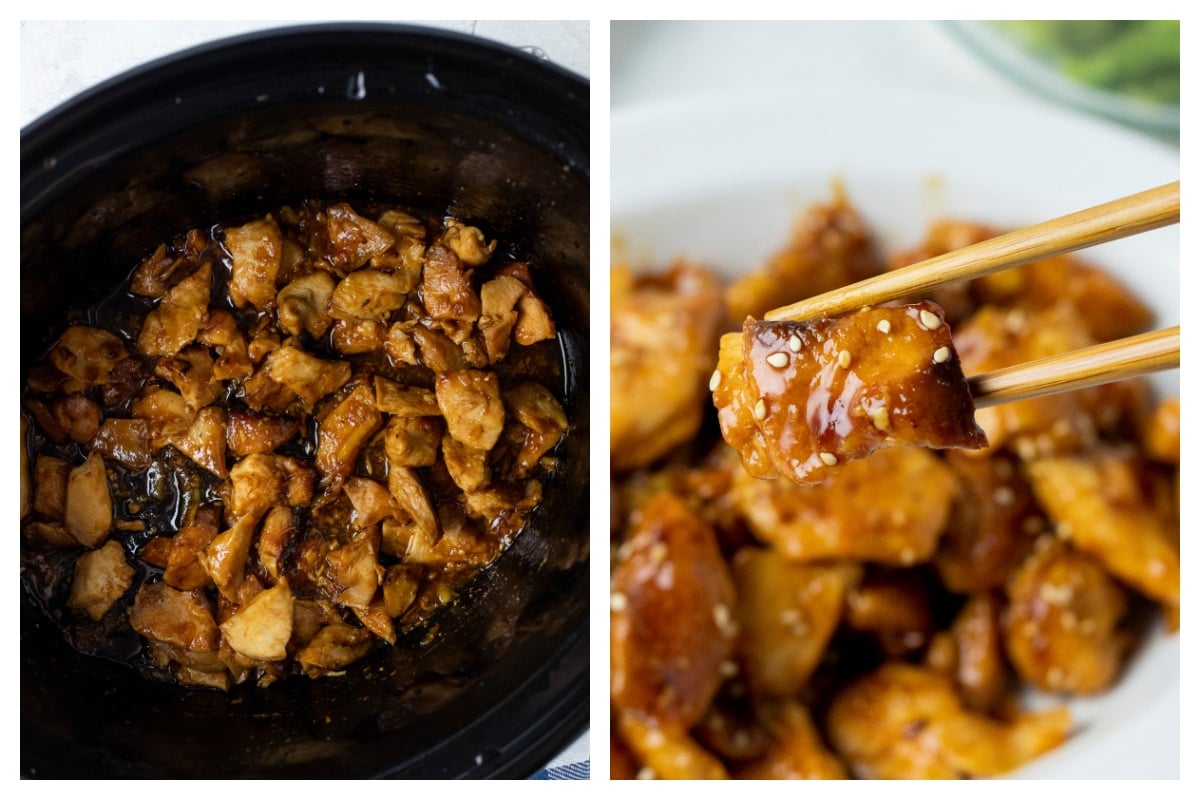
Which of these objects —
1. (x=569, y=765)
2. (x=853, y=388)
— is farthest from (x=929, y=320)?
(x=569, y=765)

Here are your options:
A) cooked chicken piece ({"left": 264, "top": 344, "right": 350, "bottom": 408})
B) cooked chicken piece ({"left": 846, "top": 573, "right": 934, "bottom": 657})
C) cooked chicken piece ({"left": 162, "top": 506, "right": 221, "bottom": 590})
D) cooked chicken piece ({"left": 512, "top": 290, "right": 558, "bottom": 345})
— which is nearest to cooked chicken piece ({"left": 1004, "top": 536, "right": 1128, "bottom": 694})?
cooked chicken piece ({"left": 846, "top": 573, "right": 934, "bottom": 657})

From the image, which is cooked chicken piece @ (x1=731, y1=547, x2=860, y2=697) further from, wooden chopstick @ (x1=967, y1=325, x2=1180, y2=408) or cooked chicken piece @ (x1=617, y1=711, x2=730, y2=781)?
wooden chopstick @ (x1=967, y1=325, x2=1180, y2=408)

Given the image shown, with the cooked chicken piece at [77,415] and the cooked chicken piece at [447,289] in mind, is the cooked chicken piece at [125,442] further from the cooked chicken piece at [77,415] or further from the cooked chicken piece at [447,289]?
the cooked chicken piece at [447,289]

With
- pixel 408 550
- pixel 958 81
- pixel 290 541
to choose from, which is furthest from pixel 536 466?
pixel 958 81

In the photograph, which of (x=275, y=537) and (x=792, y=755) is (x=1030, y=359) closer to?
(x=792, y=755)

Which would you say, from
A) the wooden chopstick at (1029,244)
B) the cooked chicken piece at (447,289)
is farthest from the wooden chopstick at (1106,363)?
the cooked chicken piece at (447,289)

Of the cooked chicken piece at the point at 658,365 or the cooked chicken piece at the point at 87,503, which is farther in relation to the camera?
the cooked chicken piece at the point at 658,365
